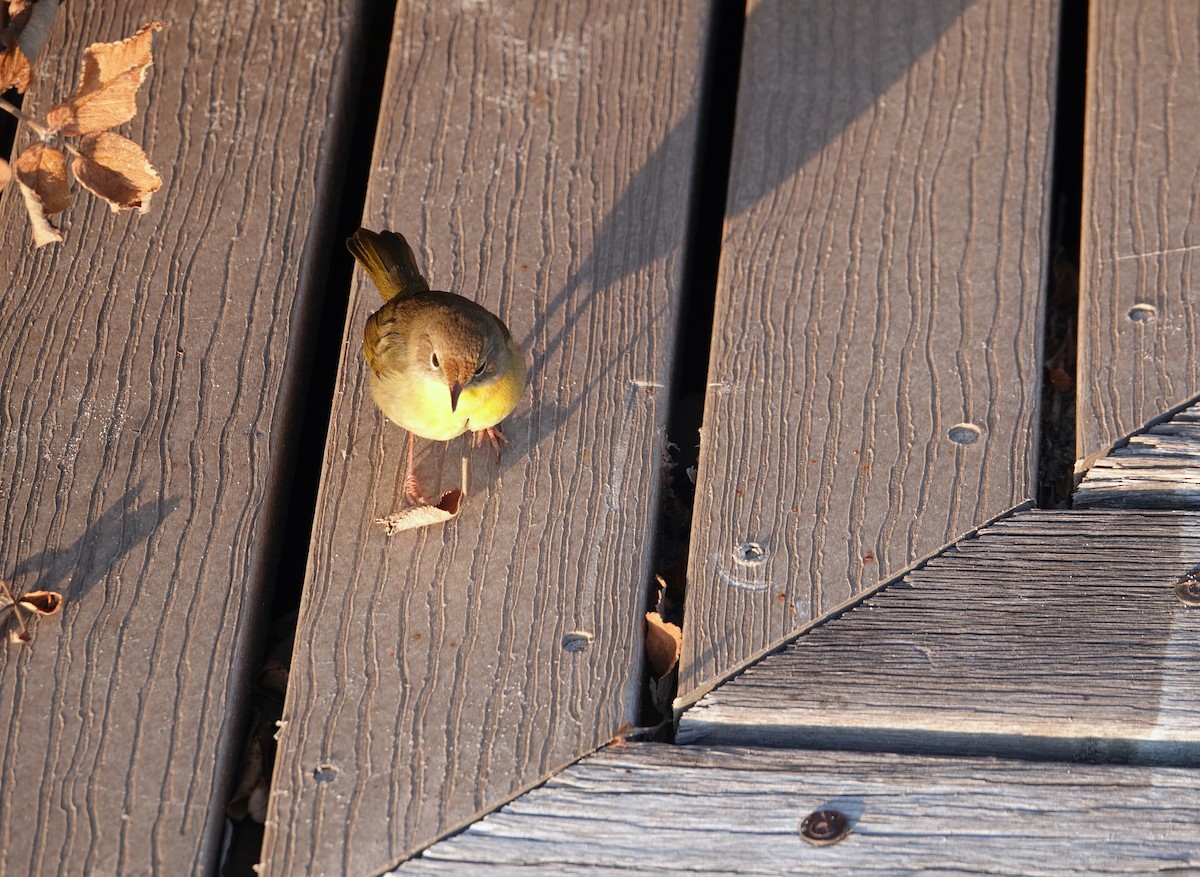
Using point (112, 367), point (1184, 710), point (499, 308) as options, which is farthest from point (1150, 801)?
point (112, 367)

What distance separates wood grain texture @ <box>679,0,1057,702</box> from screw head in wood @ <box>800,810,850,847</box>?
11.7 inches

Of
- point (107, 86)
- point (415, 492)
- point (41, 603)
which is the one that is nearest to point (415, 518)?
point (415, 492)

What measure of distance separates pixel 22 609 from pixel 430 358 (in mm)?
869

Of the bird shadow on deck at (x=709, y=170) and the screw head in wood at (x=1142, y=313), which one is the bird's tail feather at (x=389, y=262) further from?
the screw head in wood at (x=1142, y=313)

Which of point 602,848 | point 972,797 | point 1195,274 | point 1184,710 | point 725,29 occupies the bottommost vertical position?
point 602,848

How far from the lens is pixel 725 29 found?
12.0ft

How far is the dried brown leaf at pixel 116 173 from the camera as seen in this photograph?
2.46m

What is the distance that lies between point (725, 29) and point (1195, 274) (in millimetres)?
1465

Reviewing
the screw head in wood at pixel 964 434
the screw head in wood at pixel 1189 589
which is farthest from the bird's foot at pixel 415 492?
the screw head in wood at pixel 1189 589

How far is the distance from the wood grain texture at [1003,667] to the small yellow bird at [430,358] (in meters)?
0.71

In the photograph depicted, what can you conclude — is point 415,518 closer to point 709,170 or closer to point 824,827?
point 824,827

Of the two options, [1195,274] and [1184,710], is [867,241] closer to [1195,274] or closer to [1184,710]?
[1195,274]

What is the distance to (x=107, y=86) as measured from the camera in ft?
8.02

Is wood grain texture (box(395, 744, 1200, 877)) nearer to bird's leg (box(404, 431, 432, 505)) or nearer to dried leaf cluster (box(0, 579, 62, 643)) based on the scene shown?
bird's leg (box(404, 431, 432, 505))
